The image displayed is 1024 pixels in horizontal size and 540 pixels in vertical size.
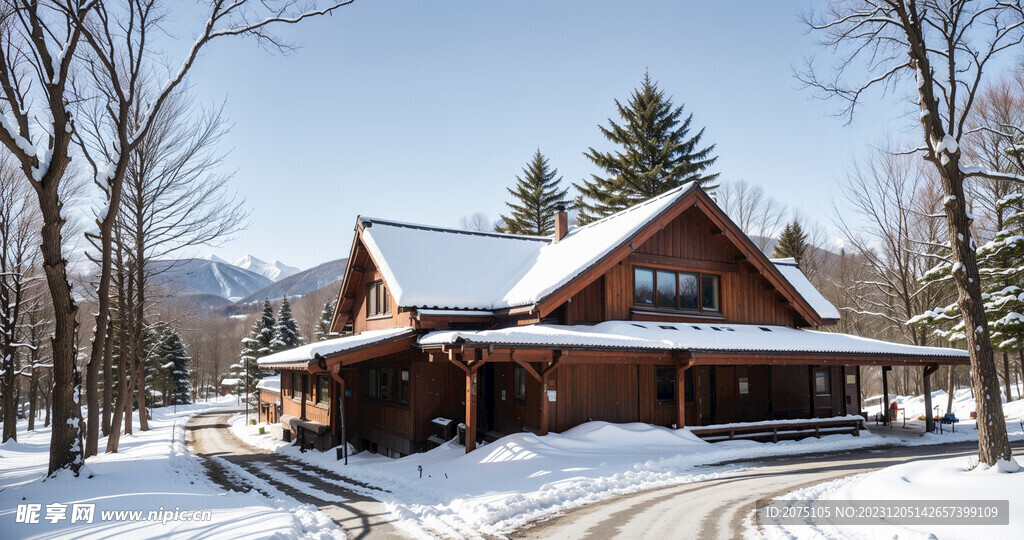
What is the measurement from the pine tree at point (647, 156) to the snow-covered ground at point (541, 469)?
21.6m

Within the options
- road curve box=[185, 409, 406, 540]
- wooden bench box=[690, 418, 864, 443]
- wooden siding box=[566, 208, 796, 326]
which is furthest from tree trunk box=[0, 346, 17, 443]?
wooden bench box=[690, 418, 864, 443]

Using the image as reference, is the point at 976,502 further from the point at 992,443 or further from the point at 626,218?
the point at 626,218

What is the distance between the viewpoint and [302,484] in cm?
1344

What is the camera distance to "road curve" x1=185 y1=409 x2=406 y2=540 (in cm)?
923

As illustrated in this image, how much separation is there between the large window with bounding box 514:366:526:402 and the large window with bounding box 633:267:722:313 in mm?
4291

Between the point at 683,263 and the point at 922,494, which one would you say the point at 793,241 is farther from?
the point at 922,494

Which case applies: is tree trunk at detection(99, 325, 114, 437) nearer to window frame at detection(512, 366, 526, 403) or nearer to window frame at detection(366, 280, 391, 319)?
window frame at detection(366, 280, 391, 319)

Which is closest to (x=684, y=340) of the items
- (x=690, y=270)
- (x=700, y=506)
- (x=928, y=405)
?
(x=690, y=270)

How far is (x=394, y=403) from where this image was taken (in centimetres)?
1808

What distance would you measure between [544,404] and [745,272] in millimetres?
9561

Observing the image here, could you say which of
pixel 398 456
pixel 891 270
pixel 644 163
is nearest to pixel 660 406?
pixel 398 456

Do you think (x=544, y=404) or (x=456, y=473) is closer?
(x=456, y=473)

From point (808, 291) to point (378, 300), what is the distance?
56.5 ft

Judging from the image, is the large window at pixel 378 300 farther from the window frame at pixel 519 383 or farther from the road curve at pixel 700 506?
the road curve at pixel 700 506
